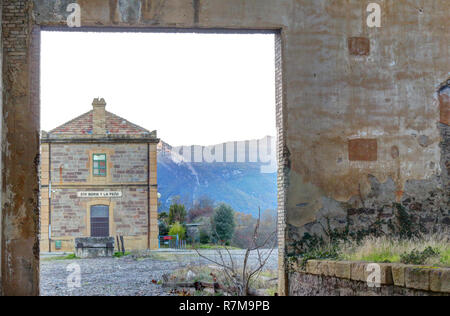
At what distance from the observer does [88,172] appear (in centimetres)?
2964

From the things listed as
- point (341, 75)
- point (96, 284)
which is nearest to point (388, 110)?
point (341, 75)

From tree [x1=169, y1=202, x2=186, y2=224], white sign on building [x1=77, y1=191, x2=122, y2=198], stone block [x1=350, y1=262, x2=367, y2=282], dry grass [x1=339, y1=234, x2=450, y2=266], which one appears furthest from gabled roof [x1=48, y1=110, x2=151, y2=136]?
stone block [x1=350, y1=262, x2=367, y2=282]

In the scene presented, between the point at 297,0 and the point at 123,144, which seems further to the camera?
the point at 123,144

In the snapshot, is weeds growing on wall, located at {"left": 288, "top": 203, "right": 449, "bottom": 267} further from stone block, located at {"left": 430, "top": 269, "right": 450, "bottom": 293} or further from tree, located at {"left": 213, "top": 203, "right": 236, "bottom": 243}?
tree, located at {"left": 213, "top": 203, "right": 236, "bottom": 243}

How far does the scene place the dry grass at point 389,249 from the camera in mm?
7479

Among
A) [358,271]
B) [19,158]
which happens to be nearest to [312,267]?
[358,271]

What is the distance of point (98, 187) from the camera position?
2948 cm

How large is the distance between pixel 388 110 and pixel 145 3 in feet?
15.5

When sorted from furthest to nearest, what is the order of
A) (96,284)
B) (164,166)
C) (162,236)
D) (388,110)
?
(164,166)
(162,236)
(96,284)
(388,110)

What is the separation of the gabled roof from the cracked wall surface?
784 inches

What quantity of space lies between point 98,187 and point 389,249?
22776 millimetres

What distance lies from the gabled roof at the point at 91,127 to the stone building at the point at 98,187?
146 millimetres

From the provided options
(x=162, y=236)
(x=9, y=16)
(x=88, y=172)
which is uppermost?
(x=9, y=16)

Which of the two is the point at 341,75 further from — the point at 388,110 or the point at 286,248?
the point at 286,248
